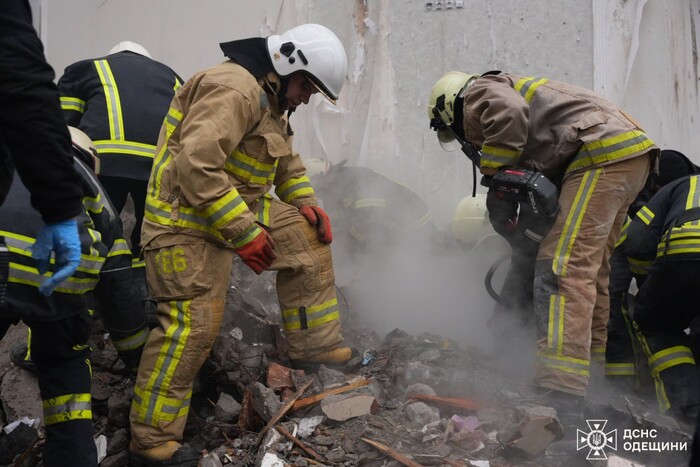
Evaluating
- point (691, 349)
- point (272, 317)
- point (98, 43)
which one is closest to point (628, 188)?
point (691, 349)

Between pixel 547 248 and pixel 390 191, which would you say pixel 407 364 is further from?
pixel 390 191

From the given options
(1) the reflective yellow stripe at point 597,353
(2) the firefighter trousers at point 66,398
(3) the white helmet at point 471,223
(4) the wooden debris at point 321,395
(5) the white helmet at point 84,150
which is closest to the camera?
(2) the firefighter trousers at point 66,398

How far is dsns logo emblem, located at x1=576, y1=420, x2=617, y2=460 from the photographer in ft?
9.88

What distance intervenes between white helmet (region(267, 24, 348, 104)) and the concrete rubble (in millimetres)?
1527

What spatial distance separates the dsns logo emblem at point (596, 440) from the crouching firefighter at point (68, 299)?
208cm

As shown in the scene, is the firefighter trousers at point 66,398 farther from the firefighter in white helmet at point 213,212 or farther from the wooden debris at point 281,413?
the wooden debris at point 281,413

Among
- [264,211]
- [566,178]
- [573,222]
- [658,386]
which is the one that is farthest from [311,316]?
[658,386]

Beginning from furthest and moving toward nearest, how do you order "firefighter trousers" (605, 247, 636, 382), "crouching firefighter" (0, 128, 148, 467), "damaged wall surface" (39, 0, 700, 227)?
"damaged wall surface" (39, 0, 700, 227) < "firefighter trousers" (605, 247, 636, 382) < "crouching firefighter" (0, 128, 148, 467)

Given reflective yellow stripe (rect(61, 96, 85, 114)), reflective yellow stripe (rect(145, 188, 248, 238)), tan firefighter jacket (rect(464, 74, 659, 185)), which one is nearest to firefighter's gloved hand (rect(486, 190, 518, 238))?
tan firefighter jacket (rect(464, 74, 659, 185))

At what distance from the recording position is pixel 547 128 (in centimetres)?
378

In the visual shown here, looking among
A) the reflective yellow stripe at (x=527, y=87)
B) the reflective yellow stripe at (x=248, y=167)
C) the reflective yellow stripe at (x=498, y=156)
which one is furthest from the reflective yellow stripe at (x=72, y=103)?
the reflective yellow stripe at (x=527, y=87)

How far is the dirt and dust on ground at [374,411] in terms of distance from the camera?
9.92 feet

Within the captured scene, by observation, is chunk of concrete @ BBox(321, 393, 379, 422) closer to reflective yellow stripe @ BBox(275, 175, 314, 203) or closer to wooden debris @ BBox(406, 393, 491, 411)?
wooden debris @ BBox(406, 393, 491, 411)

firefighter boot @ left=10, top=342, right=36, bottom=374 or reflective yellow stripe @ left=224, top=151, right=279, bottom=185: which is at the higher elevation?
reflective yellow stripe @ left=224, top=151, right=279, bottom=185
